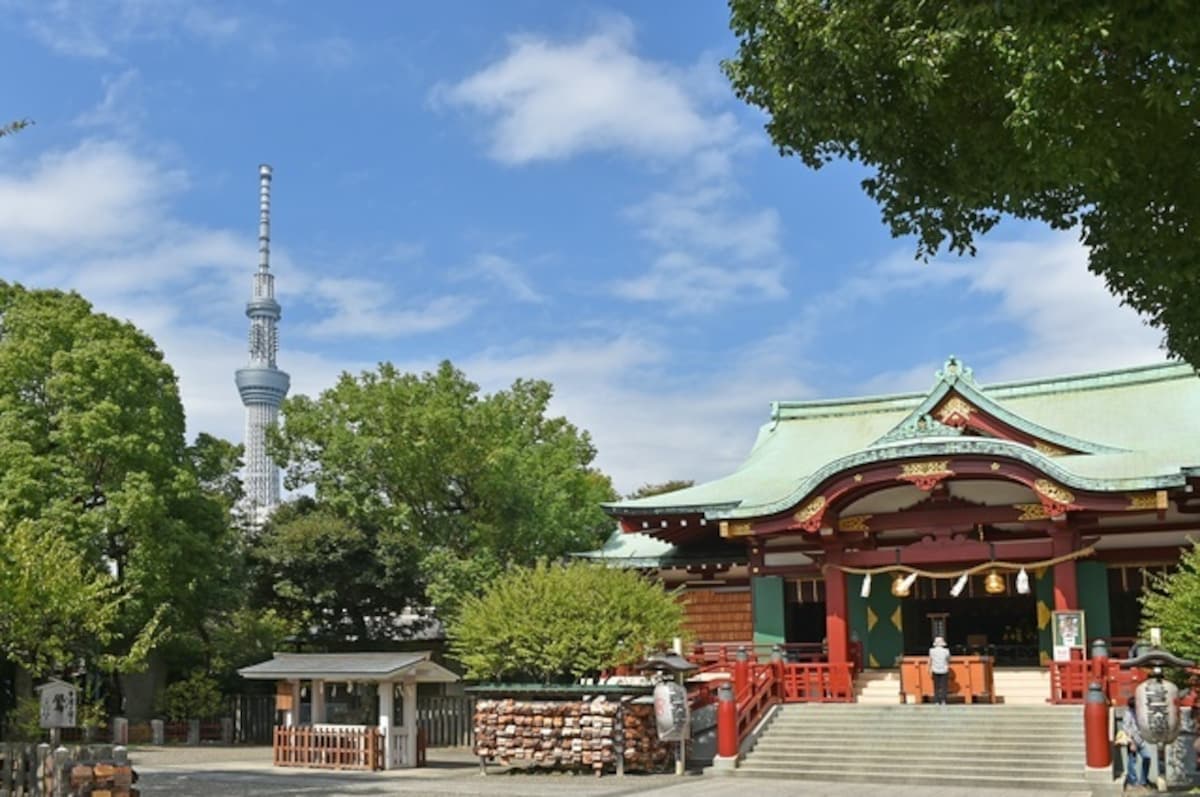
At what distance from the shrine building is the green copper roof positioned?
0.05 meters

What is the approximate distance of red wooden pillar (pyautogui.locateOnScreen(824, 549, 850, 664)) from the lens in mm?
24031

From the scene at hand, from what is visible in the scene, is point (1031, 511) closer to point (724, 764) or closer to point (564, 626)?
point (724, 764)

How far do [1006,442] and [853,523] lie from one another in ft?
12.3

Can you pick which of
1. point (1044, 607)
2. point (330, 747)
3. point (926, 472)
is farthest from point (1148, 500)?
point (330, 747)

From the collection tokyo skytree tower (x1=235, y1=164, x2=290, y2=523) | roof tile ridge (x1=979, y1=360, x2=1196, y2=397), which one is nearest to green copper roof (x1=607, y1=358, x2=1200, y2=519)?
roof tile ridge (x1=979, y1=360, x2=1196, y2=397)

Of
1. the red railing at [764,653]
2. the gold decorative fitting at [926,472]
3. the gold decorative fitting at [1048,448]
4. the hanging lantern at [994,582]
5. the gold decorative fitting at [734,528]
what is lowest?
the red railing at [764,653]

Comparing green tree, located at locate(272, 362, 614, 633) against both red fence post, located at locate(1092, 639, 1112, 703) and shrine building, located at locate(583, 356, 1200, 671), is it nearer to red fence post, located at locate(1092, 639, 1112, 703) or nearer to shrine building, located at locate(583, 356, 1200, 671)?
shrine building, located at locate(583, 356, 1200, 671)

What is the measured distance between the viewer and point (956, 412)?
25.9m

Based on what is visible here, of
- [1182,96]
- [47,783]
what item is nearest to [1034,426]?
[1182,96]

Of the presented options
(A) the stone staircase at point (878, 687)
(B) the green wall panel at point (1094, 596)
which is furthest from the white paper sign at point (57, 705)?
(B) the green wall panel at point (1094, 596)

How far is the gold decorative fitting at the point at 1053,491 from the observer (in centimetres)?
2256

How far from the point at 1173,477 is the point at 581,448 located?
807 inches

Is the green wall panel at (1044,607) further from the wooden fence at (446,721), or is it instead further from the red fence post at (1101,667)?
the wooden fence at (446,721)

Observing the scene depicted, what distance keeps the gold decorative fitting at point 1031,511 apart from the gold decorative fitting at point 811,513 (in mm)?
3597
